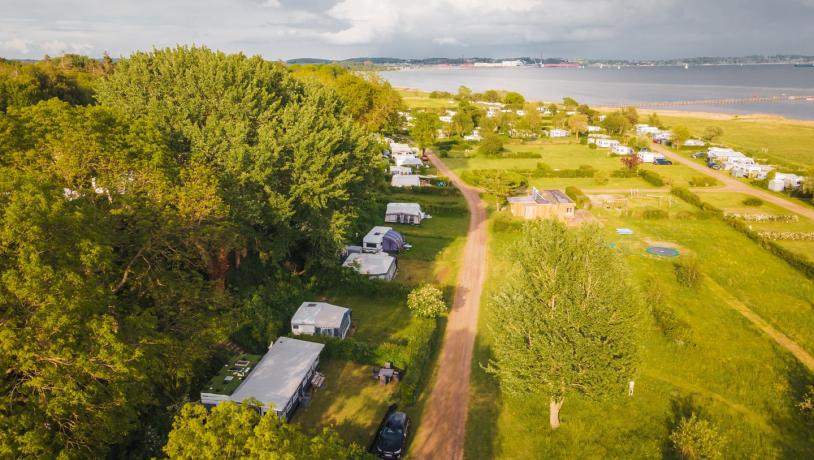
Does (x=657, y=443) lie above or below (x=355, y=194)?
below

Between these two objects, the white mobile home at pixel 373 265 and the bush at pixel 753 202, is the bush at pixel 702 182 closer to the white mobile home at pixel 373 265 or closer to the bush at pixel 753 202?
the bush at pixel 753 202

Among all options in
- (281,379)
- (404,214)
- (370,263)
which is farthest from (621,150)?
(281,379)

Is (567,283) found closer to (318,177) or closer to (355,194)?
(318,177)

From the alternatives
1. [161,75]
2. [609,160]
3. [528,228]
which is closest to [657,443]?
[528,228]

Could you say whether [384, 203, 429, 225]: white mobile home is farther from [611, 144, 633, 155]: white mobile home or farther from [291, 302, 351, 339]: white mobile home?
[611, 144, 633, 155]: white mobile home

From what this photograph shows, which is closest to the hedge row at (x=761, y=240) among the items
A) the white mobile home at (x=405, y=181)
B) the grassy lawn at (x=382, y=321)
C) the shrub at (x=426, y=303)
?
the grassy lawn at (x=382, y=321)

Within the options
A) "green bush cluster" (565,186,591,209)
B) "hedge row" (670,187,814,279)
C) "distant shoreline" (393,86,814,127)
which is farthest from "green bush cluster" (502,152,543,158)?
"distant shoreline" (393,86,814,127)

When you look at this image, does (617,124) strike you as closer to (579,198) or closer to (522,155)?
(522,155)
